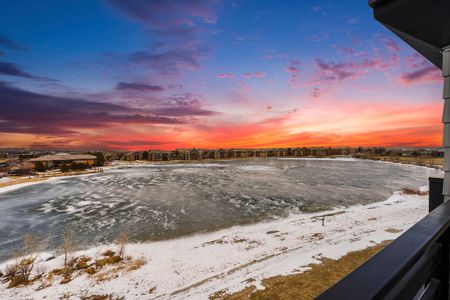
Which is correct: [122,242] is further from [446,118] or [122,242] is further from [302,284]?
[446,118]

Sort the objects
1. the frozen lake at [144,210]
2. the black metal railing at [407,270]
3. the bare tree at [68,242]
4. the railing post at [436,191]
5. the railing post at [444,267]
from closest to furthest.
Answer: the black metal railing at [407,270]
the railing post at [444,267]
the railing post at [436,191]
the bare tree at [68,242]
the frozen lake at [144,210]

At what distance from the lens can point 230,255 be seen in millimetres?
9195

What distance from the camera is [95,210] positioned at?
1834 cm

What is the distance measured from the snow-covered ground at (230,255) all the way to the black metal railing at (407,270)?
19.9ft

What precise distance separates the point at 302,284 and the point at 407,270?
6.81 m

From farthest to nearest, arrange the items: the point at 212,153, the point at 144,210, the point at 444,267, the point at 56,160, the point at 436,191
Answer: the point at 212,153
the point at 56,160
the point at 144,210
the point at 436,191
the point at 444,267

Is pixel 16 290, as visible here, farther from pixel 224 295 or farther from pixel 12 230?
pixel 12 230

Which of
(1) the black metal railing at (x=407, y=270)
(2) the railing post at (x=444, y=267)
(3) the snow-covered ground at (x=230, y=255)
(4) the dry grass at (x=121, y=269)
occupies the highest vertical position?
(1) the black metal railing at (x=407, y=270)

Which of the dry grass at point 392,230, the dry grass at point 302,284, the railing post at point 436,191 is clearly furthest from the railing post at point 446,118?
the dry grass at point 392,230

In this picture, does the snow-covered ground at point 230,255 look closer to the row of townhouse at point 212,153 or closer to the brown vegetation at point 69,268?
the brown vegetation at point 69,268

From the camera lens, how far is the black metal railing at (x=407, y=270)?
2.44ft

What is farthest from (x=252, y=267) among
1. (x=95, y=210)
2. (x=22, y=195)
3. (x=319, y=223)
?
(x=22, y=195)

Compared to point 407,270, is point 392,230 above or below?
below

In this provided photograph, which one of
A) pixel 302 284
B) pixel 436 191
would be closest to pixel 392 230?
pixel 302 284
